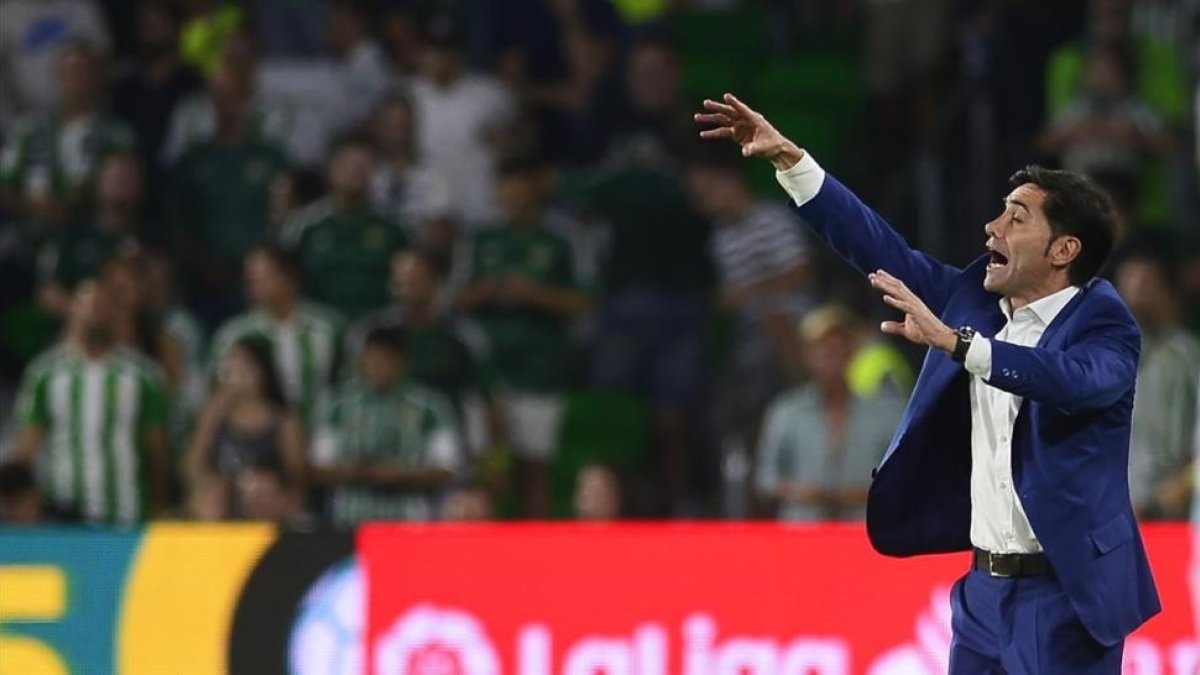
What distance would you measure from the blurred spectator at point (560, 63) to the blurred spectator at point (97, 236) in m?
2.20

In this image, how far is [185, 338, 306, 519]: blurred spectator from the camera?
10.5 metres

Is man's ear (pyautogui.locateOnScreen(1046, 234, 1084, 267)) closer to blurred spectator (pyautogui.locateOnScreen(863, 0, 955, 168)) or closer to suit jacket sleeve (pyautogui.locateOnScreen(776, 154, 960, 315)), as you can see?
suit jacket sleeve (pyautogui.locateOnScreen(776, 154, 960, 315))

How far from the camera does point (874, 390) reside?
10.6 metres

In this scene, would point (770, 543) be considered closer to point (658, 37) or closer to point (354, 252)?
point (354, 252)

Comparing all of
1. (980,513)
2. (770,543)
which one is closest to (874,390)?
(770,543)

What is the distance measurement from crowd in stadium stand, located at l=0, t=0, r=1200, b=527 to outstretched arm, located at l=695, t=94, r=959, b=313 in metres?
3.90

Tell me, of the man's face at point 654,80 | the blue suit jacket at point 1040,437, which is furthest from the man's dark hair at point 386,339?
the blue suit jacket at point 1040,437

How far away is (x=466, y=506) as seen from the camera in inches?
412

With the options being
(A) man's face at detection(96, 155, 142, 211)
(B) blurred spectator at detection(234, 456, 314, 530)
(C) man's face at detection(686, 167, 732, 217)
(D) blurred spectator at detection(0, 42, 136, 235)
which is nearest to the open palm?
(B) blurred spectator at detection(234, 456, 314, 530)

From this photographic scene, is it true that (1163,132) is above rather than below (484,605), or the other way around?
above

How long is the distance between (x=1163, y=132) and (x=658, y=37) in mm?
2753

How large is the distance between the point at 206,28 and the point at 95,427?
3.54 meters

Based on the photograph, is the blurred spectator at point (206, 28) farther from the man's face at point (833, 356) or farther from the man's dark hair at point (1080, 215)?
the man's dark hair at point (1080, 215)

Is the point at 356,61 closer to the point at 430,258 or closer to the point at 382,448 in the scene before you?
the point at 430,258
